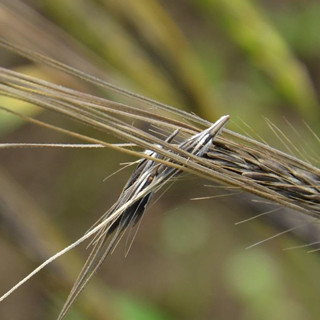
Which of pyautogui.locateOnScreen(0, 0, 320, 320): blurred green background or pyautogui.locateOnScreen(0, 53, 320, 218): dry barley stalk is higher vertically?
pyautogui.locateOnScreen(0, 0, 320, 320): blurred green background

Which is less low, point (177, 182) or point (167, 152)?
point (177, 182)

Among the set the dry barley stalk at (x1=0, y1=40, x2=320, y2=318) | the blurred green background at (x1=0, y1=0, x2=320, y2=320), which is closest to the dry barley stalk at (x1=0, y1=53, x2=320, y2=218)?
the dry barley stalk at (x1=0, y1=40, x2=320, y2=318)

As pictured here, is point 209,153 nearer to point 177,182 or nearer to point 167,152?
point 167,152

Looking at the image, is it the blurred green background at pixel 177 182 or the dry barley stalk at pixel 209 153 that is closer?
the dry barley stalk at pixel 209 153

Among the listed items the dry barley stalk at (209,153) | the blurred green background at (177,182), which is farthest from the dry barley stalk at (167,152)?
the blurred green background at (177,182)

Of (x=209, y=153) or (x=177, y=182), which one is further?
(x=177, y=182)

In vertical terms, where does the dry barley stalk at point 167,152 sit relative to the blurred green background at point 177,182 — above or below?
below

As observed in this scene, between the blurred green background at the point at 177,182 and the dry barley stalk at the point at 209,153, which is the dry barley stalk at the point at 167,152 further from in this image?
the blurred green background at the point at 177,182

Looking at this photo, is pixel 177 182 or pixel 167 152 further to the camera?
pixel 177 182

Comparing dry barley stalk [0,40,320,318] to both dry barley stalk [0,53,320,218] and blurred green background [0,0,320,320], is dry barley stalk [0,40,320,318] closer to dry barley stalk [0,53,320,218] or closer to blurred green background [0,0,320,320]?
dry barley stalk [0,53,320,218]

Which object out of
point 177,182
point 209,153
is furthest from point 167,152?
point 177,182
